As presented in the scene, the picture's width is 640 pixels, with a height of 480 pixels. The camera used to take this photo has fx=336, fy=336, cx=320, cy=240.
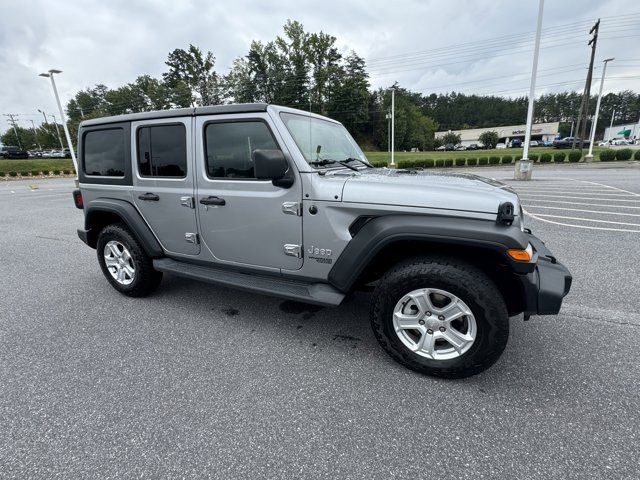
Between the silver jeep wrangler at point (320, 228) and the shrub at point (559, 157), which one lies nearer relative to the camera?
the silver jeep wrangler at point (320, 228)

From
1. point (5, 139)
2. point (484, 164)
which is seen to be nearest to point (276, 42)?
point (484, 164)

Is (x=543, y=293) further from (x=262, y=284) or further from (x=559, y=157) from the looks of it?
(x=559, y=157)

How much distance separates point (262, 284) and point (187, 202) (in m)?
1.04

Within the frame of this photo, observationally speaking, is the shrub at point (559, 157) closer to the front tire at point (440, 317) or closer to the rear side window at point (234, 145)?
the front tire at point (440, 317)

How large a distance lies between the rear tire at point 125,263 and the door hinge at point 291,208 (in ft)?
6.13

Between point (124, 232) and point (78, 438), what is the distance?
2.18 meters

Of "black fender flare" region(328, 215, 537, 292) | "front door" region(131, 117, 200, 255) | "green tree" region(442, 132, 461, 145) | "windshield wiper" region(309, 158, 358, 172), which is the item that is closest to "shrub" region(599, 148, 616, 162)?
"windshield wiper" region(309, 158, 358, 172)

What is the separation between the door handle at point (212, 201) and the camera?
2850mm

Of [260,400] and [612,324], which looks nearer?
[260,400]

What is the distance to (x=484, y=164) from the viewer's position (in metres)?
27.7

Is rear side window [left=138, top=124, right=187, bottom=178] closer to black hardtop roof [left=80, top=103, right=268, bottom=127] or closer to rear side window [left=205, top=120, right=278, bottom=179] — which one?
black hardtop roof [left=80, top=103, right=268, bottom=127]

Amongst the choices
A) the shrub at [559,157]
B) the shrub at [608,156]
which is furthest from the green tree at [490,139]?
the shrub at [608,156]

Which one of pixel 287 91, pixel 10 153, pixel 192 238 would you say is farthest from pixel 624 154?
pixel 10 153

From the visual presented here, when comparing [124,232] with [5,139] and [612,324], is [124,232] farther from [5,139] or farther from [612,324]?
[5,139]
